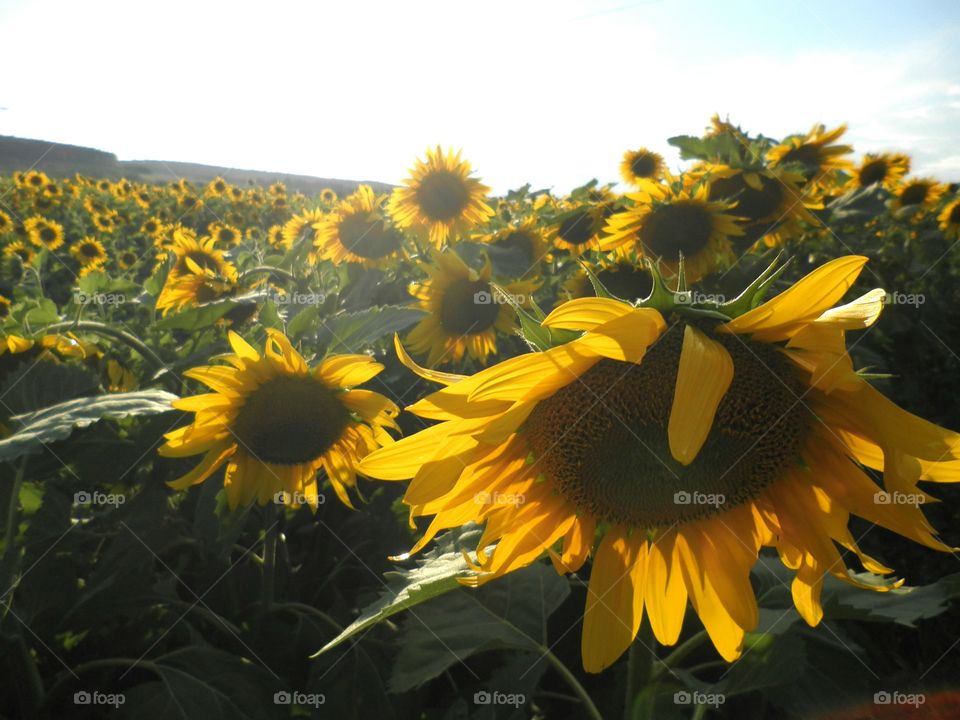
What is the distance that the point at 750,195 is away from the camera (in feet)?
12.0

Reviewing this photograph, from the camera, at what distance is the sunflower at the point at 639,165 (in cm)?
650

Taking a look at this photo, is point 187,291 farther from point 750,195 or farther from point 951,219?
point 951,219

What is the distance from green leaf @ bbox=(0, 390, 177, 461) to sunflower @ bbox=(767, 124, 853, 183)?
4.27 meters

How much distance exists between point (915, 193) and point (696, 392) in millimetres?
6455

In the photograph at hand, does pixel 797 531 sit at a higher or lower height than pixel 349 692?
higher

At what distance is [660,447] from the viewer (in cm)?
107

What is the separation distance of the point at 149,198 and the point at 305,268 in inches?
413

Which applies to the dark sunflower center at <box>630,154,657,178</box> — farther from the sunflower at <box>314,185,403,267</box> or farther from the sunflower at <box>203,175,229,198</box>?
the sunflower at <box>203,175,229,198</box>

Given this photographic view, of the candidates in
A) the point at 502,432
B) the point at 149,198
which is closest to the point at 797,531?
the point at 502,432

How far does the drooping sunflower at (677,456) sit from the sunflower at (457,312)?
2.08 m

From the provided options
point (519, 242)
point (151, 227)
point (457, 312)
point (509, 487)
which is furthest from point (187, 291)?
point (151, 227)

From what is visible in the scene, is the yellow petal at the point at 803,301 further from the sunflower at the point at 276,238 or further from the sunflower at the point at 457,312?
the sunflower at the point at 276,238

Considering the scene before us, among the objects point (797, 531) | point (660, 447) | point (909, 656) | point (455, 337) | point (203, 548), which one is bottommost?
point (909, 656)

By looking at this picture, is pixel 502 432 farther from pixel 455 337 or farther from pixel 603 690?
pixel 455 337
